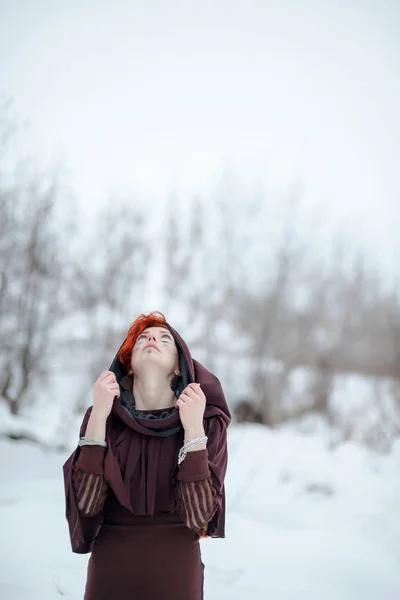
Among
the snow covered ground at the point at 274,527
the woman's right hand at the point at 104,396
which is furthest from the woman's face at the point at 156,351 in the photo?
the snow covered ground at the point at 274,527

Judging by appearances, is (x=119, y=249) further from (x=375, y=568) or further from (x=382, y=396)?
(x=375, y=568)

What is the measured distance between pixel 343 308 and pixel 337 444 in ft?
5.24

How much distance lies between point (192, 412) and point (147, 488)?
0.22 meters

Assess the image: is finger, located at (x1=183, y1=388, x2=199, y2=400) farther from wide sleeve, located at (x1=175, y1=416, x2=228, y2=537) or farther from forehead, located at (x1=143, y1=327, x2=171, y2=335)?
forehead, located at (x1=143, y1=327, x2=171, y2=335)

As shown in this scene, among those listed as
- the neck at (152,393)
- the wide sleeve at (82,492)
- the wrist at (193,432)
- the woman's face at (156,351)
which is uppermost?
the woman's face at (156,351)

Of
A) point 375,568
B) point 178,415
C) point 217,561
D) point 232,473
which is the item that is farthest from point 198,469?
point 232,473

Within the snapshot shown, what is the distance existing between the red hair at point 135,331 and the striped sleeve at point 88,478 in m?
0.33

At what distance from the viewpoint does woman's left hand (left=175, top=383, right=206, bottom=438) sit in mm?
1198

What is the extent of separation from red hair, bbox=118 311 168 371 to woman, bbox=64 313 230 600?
103 millimetres

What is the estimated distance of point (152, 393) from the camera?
1.37m

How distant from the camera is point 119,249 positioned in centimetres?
550

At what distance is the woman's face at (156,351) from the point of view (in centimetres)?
135

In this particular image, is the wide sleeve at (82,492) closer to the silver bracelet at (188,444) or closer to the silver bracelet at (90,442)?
the silver bracelet at (90,442)

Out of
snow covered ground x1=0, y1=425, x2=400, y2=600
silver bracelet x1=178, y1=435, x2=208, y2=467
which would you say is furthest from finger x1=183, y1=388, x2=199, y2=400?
snow covered ground x1=0, y1=425, x2=400, y2=600
